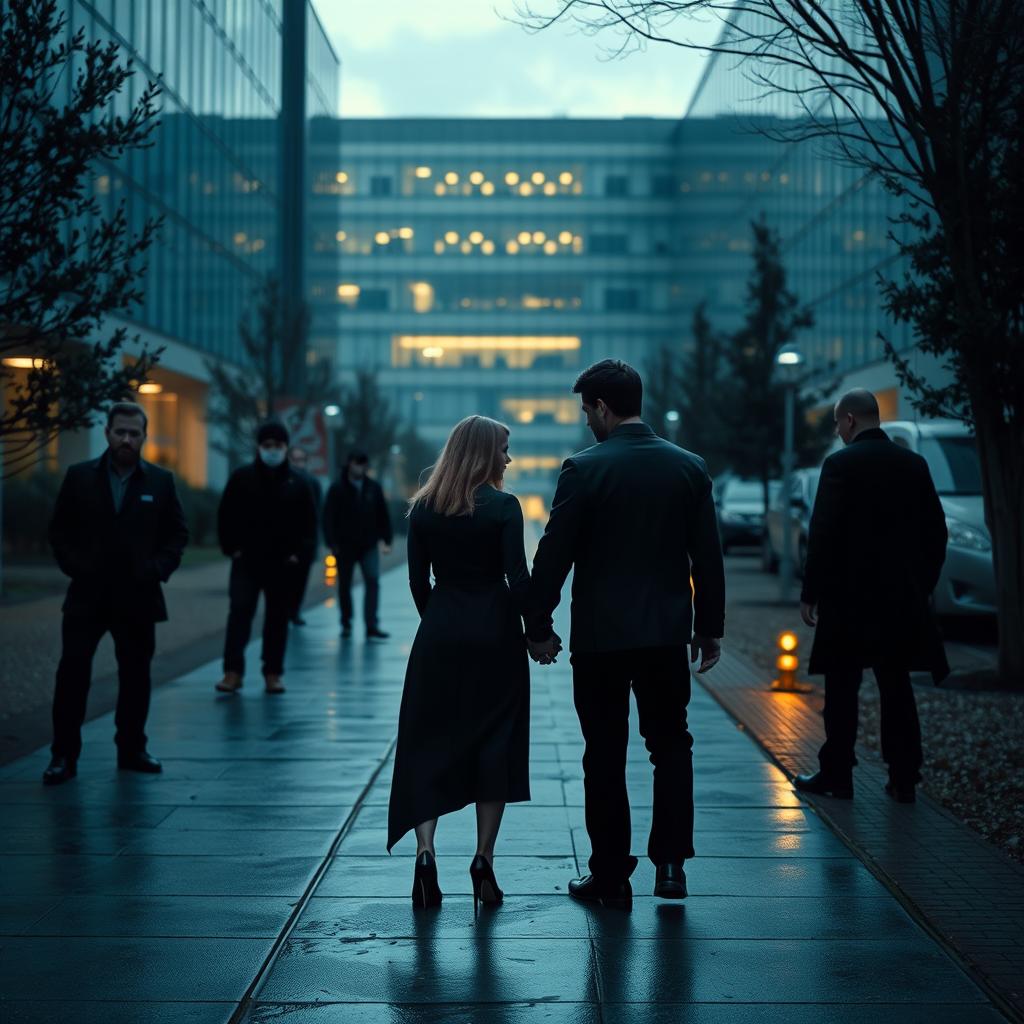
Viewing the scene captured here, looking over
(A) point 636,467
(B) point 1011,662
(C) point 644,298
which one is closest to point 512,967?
(A) point 636,467

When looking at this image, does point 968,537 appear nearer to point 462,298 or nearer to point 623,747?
point 623,747

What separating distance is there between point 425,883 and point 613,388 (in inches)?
72.0

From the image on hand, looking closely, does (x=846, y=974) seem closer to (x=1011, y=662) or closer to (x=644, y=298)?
(x=1011, y=662)

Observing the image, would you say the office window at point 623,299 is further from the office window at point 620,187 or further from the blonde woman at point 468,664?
the blonde woman at point 468,664

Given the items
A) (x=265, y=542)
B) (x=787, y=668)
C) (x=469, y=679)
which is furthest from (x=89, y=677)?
(x=787, y=668)

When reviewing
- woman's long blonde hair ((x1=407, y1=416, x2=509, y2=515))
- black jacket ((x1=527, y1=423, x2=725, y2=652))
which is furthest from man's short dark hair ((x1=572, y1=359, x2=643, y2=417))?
woman's long blonde hair ((x1=407, y1=416, x2=509, y2=515))

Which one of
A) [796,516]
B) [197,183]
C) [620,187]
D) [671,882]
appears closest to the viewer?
[671,882]

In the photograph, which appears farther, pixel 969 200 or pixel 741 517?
pixel 741 517

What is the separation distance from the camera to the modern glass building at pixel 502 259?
9706cm

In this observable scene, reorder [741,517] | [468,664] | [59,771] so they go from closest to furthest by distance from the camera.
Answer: [468,664] < [59,771] < [741,517]

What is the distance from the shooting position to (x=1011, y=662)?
38.9 feet

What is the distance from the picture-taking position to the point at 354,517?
16.5m

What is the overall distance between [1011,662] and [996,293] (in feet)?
8.84

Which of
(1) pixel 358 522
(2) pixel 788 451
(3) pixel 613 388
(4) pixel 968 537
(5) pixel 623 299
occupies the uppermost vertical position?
(5) pixel 623 299
